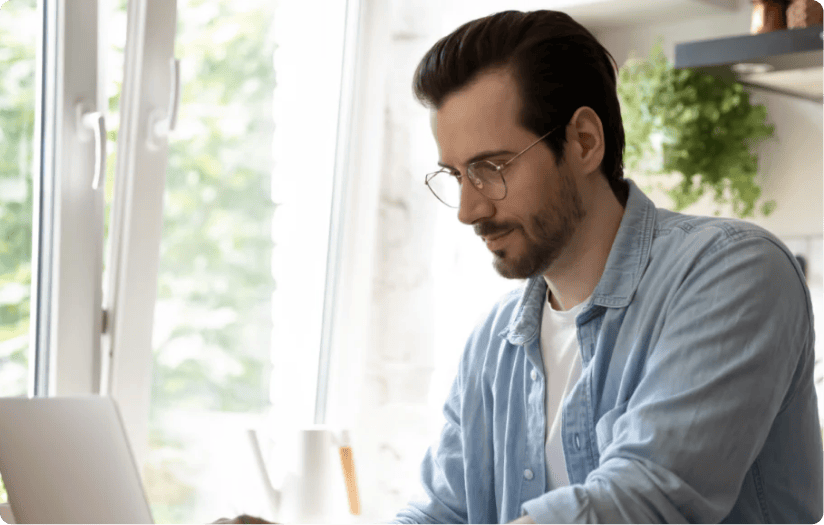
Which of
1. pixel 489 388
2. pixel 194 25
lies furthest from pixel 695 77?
pixel 194 25

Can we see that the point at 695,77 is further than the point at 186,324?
No

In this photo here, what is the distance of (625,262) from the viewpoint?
121 centimetres

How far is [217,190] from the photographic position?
7.34ft

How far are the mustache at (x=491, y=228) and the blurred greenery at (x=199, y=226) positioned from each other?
0.95 m

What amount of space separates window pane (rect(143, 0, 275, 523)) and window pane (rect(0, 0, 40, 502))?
0.32 m

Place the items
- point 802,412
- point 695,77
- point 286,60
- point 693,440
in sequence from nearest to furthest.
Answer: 1. point 693,440
2. point 802,412
3. point 695,77
4. point 286,60

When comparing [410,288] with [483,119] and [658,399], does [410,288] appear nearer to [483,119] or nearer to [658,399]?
[483,119]

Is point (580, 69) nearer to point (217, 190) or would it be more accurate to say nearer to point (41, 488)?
point (41, 488)

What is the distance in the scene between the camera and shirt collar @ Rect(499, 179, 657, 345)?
1.19 meters

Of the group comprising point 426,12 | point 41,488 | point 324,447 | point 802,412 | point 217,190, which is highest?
point 426,12

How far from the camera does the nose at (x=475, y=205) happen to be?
1.28 m

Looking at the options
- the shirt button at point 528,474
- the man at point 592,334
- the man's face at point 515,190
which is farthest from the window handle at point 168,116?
the shirt button at point 528,474

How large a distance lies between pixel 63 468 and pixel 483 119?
0.70 meters

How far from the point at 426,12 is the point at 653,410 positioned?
177 centimetres
